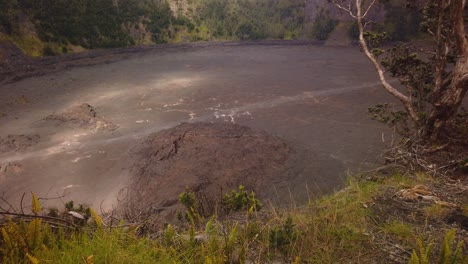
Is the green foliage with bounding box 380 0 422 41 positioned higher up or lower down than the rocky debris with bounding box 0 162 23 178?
higher up

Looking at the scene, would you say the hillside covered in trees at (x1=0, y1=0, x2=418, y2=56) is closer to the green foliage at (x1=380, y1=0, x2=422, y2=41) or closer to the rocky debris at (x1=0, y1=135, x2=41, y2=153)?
the green foliage at (x1=380, y1=0, x2=422, y2=41)

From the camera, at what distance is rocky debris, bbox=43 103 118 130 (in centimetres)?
1089

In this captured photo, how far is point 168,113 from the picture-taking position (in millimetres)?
12055

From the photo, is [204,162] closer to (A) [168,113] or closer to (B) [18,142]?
(A) [168,113]

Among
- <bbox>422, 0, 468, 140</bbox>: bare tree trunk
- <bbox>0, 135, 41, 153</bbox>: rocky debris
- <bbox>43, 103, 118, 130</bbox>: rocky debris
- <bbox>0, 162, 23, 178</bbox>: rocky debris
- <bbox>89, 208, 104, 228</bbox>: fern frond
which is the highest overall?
<bbox>422, 0, 468, 140</bbox>: bare tree trunk

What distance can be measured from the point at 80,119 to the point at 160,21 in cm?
1811

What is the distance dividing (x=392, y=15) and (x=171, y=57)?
16.0 m

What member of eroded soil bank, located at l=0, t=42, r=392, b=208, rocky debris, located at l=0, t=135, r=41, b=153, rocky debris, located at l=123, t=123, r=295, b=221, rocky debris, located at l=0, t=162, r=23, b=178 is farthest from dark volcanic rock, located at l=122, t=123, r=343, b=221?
rocky debris, located at l=0, t=135, r=41, b=153

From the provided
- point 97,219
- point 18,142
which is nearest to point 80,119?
point 18,142

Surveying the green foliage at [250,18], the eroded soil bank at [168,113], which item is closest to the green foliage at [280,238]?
the eroded soil bank at [168,113]

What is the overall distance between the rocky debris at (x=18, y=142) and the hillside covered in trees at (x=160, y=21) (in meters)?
12.2

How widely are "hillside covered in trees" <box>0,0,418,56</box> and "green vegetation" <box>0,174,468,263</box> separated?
20597 mm

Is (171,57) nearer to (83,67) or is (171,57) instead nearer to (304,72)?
(83,67)

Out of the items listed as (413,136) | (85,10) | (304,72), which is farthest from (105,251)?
(85,10)
